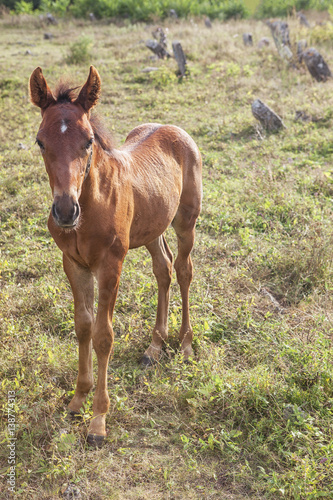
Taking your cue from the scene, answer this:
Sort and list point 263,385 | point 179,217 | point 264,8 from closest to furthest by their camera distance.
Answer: point 263,385, point 179,217, point 264,8

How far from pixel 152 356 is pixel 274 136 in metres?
5.96

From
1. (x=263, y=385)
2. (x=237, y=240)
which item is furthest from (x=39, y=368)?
(x=237, y=240)

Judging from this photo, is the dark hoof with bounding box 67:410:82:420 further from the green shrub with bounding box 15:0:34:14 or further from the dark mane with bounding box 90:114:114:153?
the green shrub with bounding box 15:0:34:14

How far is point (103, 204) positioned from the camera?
288 cm

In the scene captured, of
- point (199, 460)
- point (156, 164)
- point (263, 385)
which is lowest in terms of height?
A: point (199, 460)

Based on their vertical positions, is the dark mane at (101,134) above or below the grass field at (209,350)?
above

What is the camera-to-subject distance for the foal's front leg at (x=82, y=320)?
312cm

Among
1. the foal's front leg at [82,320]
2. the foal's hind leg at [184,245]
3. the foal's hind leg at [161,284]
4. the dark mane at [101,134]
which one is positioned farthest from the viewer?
the foal's hind leg at [184,245]

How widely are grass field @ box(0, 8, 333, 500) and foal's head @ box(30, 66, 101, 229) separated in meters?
1.55

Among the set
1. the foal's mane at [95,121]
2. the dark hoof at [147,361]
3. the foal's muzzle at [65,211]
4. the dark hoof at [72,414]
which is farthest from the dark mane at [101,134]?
the dark hoof at [72,414]

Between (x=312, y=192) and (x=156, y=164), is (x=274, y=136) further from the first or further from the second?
(x=156, y=164)

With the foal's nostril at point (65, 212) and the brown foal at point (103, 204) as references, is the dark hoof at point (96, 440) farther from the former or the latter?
the foal's nostril at point (65, 212)

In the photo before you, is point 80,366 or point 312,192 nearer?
point 80,366

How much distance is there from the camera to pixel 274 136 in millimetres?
8406
